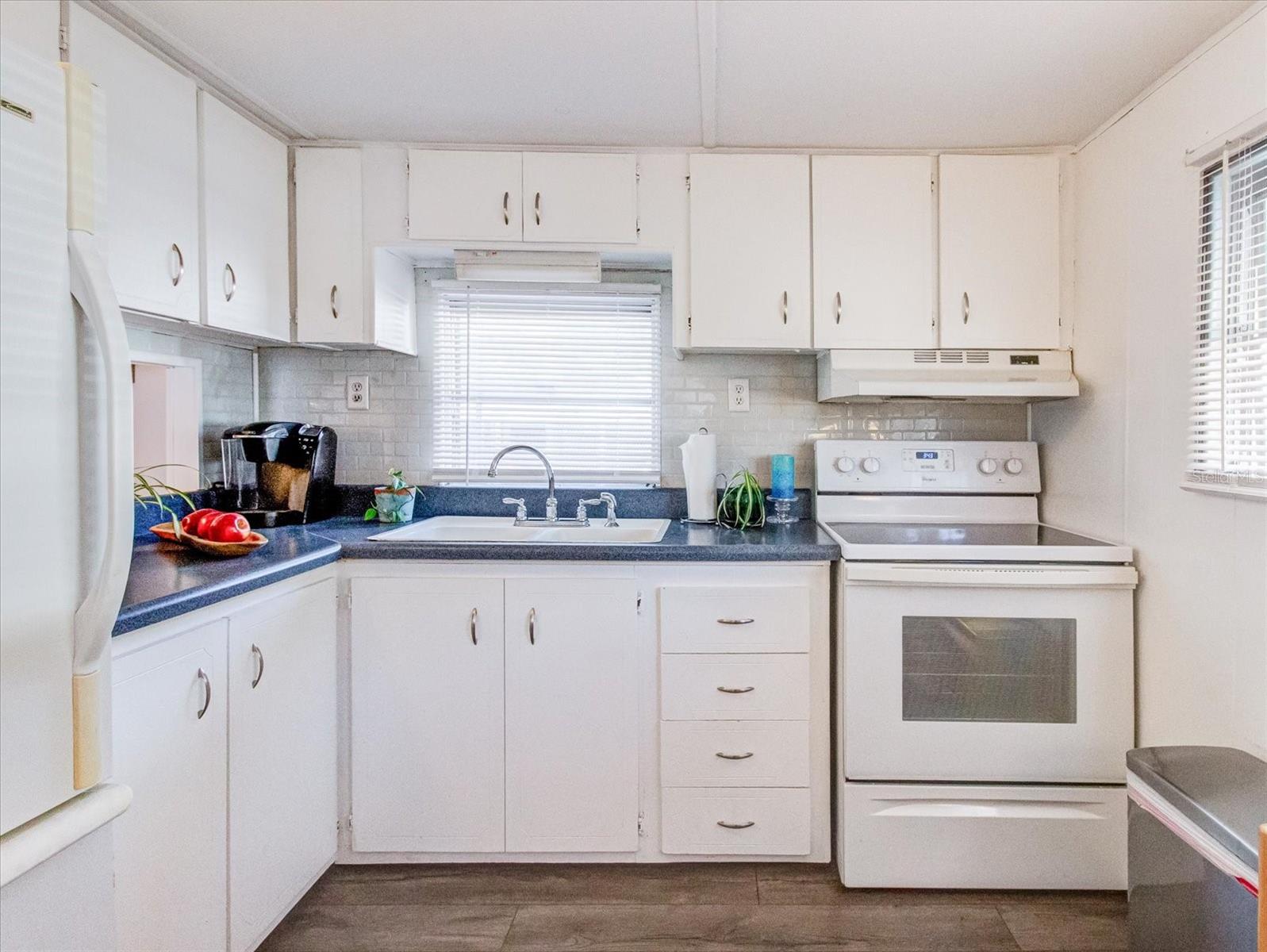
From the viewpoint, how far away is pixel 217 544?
183 centimetres

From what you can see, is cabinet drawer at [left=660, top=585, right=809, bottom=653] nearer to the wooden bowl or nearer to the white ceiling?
the wooden bowl

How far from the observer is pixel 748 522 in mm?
2535

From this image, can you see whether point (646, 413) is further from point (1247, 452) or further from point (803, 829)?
point (1247, 452)

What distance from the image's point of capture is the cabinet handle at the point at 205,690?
1515 millimetres

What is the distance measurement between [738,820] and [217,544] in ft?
5.14

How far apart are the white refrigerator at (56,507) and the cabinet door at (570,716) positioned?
1230 mm

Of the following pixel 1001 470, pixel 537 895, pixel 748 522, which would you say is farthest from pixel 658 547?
pixel 1001 470

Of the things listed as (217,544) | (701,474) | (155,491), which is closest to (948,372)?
(701,474)

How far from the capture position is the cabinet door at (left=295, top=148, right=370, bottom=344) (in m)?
2.43

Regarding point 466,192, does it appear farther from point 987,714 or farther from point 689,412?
point 987,714

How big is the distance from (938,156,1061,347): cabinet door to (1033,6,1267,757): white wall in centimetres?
9

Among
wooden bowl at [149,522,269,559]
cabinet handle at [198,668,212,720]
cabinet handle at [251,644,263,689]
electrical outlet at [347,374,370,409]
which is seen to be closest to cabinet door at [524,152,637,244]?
electrical outlet at [347,374,370,409]

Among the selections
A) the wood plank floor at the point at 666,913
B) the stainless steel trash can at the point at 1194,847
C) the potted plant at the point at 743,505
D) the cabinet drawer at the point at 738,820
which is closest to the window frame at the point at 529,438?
the potted plant at the point at 743,505

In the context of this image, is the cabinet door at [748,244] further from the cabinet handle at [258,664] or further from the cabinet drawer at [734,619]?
the cabinet handle at [258,664]
